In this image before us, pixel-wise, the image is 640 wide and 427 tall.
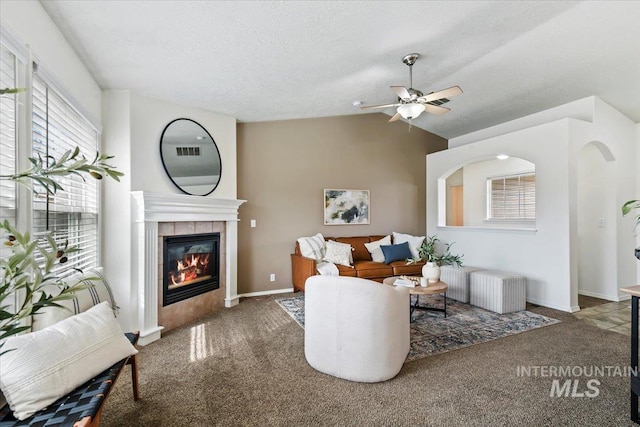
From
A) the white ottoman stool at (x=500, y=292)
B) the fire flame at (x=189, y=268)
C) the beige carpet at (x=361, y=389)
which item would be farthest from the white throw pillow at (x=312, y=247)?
the white ottoman stool at (x=500, y=292)

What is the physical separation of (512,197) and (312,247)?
13.1 ft

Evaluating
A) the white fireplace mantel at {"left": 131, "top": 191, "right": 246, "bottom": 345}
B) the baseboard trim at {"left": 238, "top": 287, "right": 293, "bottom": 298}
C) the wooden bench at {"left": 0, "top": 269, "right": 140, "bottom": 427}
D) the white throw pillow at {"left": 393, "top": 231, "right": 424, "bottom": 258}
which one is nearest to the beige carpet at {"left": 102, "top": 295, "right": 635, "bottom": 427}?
the white fireplace mantel at {"left": 131, "top": 191, "right": 246, "bottom": 345}

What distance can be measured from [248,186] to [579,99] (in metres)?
5.04

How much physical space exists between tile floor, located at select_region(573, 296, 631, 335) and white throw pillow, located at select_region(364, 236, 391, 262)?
2679 millimetres

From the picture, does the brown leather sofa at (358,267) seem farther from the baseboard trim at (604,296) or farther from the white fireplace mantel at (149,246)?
the baseboard trim at (604,296)

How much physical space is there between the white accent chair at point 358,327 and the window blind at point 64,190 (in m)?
1.64

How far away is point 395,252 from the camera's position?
5.21 m

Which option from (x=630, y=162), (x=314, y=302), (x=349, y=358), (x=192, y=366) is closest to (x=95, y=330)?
(x=192, y=366)

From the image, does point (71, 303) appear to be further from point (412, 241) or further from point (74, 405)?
point (412, 241)

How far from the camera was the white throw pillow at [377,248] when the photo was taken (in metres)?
5.31

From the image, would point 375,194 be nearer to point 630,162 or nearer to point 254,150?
point 254,150

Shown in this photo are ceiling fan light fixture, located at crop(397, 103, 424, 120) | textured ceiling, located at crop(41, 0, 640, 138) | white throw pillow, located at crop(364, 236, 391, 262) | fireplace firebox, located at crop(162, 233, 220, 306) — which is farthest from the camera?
white throw pillow, located at crop(364, 236, 391, 262)

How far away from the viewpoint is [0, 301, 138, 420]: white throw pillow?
1.34 m

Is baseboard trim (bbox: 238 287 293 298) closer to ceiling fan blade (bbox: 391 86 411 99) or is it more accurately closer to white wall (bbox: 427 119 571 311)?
white wall (bbox: 427 119 571 311)
